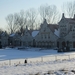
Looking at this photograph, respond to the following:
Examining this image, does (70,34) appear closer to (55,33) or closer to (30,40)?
(55,33)

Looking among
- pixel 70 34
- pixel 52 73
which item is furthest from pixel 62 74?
pixel 70 34

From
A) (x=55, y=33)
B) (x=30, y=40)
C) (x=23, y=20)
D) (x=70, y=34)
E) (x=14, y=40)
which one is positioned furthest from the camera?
(x=23, y=20)

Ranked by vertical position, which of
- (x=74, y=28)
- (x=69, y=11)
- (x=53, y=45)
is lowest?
(x=53, y=45)

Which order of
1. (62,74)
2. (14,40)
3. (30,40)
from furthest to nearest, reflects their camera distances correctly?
(14,40)
(30,40)
(62,74)

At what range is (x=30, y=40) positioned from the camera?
80.6 metres

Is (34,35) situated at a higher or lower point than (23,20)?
lower

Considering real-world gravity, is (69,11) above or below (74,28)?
above

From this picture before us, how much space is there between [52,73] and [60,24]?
53.2m

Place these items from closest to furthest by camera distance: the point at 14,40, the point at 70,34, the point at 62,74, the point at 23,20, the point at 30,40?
the point at 62,74 → the point at 70,34 → the point at 30,40 → the point at 14,40 → the point at 23,20

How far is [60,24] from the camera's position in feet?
228

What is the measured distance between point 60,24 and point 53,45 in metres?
6.88

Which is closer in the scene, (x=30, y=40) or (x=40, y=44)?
(x=40, y=44)

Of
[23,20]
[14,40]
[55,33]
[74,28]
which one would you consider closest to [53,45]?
[55,33]

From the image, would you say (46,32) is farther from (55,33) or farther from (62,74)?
(62,74)
